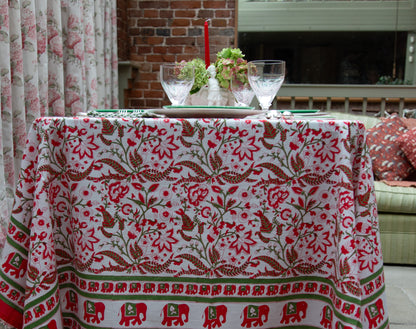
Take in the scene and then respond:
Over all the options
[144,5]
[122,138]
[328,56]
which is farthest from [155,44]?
[122,138]

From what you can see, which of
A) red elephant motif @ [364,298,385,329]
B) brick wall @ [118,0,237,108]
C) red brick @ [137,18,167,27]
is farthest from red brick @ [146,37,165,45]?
red elephant motif @ [364,298,385,329]

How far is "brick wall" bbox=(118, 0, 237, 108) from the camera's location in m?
3.39

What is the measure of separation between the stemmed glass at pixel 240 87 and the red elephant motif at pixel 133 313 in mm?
711

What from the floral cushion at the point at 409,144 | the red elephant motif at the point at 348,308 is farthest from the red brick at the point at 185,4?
the red elephant motif at the point at 348,308

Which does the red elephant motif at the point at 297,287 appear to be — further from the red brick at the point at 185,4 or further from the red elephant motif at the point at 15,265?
the red brick at the point at 185,4

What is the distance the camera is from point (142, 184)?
2.61ft

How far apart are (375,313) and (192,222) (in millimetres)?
389

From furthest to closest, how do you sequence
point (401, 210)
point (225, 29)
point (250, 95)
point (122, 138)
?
1. point (225, 29)
2. point (401, 210)
3. point (250, 95)
4. point (122, 138)

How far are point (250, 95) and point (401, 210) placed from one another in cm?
117

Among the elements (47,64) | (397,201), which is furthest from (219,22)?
(397,201)

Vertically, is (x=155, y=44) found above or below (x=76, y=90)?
above

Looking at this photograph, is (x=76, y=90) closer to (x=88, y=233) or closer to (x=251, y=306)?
(x=88, y=233)

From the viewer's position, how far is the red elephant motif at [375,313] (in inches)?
30.8

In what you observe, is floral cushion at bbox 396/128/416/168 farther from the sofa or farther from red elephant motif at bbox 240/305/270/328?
red elephant motif at bbox 240/305/270/328
